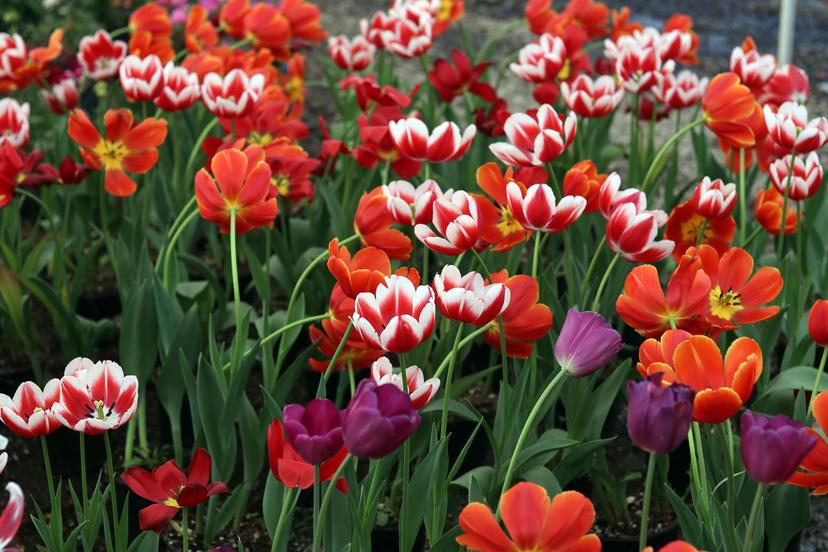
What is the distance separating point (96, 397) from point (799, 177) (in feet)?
3.98

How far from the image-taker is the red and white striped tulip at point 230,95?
7.07ft

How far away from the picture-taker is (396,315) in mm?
1258

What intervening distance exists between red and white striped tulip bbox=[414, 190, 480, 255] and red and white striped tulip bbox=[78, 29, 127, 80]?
1323 mm

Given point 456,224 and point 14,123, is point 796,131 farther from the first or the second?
point 14,123

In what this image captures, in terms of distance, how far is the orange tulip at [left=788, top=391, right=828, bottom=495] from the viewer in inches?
47.7

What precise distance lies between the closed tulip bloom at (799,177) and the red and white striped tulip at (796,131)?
56 millimetres

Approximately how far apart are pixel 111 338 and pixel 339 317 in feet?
2.99

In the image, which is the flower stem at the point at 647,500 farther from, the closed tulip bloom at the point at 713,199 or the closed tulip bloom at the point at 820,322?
the closed tulip bloom at the point at 713,199

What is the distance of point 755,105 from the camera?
6.73ft

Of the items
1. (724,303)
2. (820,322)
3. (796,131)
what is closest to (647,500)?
(820,322)

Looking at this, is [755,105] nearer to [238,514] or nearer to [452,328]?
[452,328]

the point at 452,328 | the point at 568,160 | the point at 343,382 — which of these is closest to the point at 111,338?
the point at 343,382

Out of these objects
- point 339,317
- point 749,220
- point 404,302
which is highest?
point 404,302

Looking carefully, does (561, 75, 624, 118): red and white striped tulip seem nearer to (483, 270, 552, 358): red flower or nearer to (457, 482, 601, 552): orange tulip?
(483, 270, 552, 358): red flower
